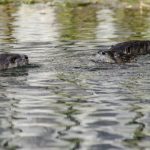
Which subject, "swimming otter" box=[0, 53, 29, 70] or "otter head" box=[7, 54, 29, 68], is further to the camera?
"otter head" box=[7, 54, 29, 68]

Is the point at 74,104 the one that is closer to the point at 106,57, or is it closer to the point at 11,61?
the point at 11,61

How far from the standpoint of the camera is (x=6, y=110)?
12.4 meters

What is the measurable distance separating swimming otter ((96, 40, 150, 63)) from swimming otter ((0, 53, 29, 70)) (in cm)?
274

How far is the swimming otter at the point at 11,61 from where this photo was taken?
1838 cm

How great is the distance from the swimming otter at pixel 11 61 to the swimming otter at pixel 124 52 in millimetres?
2745

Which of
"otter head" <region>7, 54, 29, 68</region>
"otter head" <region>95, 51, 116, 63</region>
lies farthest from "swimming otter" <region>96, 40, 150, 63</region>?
"otter head" <region>7, 54, 29, 68</region>

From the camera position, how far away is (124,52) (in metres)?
20.6

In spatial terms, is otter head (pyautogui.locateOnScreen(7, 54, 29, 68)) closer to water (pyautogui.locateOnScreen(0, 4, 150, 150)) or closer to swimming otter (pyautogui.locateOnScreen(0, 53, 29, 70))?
swimming otter (pyautogui.locateOnScreen(0, 53, 29, 70))

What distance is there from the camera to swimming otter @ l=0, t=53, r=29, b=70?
18.4 m

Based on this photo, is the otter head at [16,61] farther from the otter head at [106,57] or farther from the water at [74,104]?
the otter head at [106,57]

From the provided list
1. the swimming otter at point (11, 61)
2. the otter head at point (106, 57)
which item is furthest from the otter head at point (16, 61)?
the otter head at point (106, 57)

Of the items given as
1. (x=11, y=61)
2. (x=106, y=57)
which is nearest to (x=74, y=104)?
(x=11, y=61)

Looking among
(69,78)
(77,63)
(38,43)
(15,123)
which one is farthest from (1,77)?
(38,43)

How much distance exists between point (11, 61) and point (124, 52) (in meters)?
4.60
